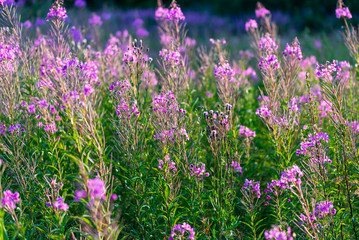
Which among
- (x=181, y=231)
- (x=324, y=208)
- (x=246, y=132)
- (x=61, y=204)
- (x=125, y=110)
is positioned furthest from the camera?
(x=246, y=132)

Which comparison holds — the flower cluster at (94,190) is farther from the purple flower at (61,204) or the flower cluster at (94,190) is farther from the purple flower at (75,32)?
the purple flower at (75,32)

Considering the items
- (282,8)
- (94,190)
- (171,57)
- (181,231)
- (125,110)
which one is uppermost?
(171,57)

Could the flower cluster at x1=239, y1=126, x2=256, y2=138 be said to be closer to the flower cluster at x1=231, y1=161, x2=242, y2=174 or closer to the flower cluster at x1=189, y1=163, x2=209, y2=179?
the flower cluster at x1=231, y1=161, x2=242, y2=174

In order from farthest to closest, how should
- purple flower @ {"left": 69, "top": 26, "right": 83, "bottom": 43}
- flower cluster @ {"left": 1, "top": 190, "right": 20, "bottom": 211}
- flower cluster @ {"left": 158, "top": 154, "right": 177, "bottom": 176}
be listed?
purple flower @ {"left": 69, "top": 26, "right": 83, "bottom": 43}, flower cluster @ {"left": 158, "top": 154, "right": 177, "bottom": 176}, flower cluster @ {"left": 1, "top": 190, "right": 20, "bottom": 211}

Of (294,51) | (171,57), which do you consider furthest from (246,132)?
(171,57)

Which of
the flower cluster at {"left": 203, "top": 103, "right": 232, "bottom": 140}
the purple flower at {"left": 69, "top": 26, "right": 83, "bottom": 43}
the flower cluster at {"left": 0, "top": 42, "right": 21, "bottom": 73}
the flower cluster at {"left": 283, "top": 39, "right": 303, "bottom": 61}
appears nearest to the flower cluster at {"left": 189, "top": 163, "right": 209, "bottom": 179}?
the flower cluster at {"left": 203, "top": 103, "right": 232, "bottom": 140}

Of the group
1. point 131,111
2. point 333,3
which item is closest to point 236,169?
point 131,111

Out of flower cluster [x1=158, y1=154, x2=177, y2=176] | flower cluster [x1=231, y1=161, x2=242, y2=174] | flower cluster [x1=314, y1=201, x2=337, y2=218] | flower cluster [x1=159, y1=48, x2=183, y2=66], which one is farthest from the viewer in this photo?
flower cluster [x1=159, y1=48, x2=183, y2=66]

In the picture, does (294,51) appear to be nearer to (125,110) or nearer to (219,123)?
(219,123)

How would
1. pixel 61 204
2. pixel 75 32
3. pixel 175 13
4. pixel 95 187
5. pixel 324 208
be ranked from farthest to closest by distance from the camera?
pixel 75 32 → pixel 175 13 → pixel 324 208 → pixel 61 204 → pixel 95 187

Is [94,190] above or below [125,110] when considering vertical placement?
below

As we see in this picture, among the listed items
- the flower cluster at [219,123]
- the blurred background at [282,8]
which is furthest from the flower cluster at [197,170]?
the blurred background at [282,8]

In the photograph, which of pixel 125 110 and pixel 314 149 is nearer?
pixel 314 149

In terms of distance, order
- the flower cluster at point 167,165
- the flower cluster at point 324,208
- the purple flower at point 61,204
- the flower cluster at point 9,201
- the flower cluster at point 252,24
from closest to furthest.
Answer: the flower cluster at point 9,201 < the purple flower at point 61,204 < the flower cluster at point 324,208 < the flower cluster at point 167,165 < the flower cluster at point 252,24
